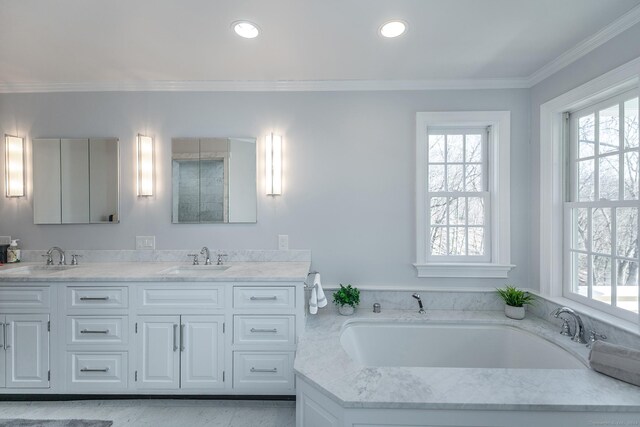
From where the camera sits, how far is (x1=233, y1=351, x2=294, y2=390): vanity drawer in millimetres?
1945

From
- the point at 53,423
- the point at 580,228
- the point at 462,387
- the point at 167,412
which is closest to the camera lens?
the point at 462,387

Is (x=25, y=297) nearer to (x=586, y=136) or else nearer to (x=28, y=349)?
(x=28, y=349)

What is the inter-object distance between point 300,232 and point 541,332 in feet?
6.26

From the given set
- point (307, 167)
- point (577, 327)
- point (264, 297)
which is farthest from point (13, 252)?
point (577, 327)

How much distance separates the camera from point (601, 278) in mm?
1884

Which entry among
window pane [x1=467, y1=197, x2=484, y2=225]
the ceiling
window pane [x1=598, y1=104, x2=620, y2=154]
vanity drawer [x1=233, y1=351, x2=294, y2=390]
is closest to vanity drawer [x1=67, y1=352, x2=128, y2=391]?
vanity drawer [x1=233, y1=351, x2=294, y2=390]

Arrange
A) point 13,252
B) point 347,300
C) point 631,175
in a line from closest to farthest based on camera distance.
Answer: point 631,175 → point 347,300 → point 13,252

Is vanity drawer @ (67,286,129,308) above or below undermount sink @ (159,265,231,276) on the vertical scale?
below

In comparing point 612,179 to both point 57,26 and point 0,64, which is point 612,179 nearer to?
point 57,26

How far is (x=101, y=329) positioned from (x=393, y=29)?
2.79 m

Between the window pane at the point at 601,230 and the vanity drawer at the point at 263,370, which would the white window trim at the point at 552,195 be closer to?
the window pane at the point at 601,230

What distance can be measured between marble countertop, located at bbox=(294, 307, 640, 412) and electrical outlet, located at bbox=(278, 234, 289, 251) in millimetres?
950

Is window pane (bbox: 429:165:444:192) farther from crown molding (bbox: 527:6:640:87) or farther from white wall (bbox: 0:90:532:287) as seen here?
crown molding (bbox: 527:6:640:87)

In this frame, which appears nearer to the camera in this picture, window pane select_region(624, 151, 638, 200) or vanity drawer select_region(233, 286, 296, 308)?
window pane select_region(624, 151, 638, 200)
